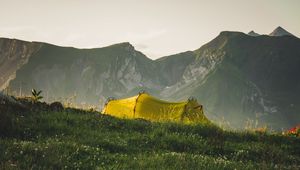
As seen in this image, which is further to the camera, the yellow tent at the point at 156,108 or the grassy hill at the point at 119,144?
the yellow tent at the point at 156,108

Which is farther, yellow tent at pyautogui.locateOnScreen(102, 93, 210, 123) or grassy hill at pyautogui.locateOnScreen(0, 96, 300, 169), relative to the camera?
yellow tent at pyautogui.locateOnScreen(102, 93, 210, 123)

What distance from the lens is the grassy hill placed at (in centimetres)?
1033

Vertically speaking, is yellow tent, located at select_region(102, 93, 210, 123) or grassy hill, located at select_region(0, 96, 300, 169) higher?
yellow tent, located at select_region(102, 93, 210, 123)

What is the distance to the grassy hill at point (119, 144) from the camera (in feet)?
33.9

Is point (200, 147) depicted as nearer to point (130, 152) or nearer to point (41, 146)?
point (130, 152)

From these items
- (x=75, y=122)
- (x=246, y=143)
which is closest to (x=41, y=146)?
(x=75, y=122)

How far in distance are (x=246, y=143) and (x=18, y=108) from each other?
9698 mm

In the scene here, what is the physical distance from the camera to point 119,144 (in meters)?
13.3

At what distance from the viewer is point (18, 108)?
54.7 ft

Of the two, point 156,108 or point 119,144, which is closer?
point 119,144

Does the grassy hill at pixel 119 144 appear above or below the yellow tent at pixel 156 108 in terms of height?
below

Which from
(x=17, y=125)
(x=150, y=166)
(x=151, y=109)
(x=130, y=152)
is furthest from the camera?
(x=151, y=109)

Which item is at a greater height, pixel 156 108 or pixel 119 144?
pixel 156 108

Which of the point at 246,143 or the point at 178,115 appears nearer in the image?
the point at 246,143
